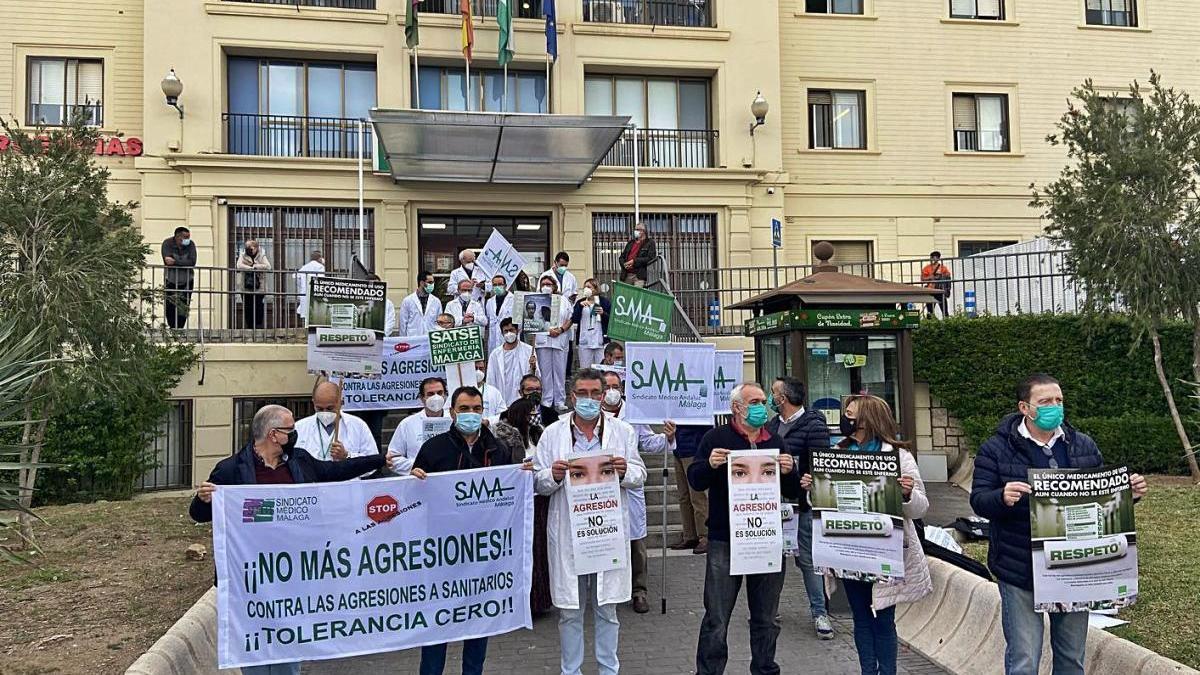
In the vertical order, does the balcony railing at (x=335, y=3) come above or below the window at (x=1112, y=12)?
below

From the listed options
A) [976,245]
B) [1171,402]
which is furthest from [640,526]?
[976,245]

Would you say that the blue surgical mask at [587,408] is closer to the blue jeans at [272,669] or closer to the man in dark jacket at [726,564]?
the man in dark jacket at [726,564]

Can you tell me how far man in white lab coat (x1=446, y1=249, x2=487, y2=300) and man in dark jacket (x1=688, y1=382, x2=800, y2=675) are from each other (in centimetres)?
928

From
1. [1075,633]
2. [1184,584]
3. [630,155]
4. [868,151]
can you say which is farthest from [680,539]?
[868,151]

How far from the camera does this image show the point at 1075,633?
5.04 meters

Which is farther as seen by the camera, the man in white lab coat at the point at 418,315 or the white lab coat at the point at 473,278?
the white lab coat at the point at 473,278

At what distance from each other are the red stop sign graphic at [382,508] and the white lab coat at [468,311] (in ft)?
27.2

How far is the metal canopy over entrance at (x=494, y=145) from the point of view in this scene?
1670 centimetres

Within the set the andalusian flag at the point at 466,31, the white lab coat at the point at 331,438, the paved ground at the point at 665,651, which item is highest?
the andalusian flag at the point at 466,31

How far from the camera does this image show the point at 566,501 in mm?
6074

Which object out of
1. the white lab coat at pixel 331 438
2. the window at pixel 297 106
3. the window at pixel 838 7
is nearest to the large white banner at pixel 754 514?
the white lab coat at pixel 331 438

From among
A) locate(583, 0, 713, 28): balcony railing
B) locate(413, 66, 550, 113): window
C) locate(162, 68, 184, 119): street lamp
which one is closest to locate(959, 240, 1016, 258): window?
locate(583, 0, 713, 28): balcony railing

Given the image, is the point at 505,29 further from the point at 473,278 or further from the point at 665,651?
the point at 665,651

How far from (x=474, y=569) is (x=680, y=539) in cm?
523
